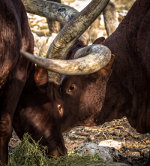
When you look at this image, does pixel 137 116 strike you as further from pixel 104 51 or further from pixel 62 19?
pixel 62 19

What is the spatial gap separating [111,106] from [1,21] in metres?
1.56

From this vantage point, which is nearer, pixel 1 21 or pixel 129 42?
pixel 1 21

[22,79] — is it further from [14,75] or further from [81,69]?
[81,69]

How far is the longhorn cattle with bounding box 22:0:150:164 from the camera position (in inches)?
136

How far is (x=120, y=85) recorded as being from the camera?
12.1 ft

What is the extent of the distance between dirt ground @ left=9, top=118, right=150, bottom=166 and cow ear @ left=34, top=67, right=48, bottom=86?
1177 millimetres

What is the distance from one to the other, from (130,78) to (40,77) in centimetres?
91

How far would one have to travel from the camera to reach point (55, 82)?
371cm

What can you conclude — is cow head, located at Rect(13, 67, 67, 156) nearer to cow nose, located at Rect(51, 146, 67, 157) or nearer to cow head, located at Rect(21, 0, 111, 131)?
cow nose, located at Rect(51, 146, 67, 157)

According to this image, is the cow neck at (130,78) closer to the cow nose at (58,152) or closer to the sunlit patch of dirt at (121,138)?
the cow nose at (58,152)

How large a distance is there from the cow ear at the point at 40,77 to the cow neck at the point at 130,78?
672 mm

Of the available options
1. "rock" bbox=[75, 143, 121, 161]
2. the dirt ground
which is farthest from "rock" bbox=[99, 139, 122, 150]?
"rock" bbox=[75, 143, 121, 161]

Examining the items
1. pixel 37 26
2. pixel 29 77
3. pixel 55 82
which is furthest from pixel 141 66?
pixel 37 26

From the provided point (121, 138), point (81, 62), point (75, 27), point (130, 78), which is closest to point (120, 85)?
point (130, 78)
